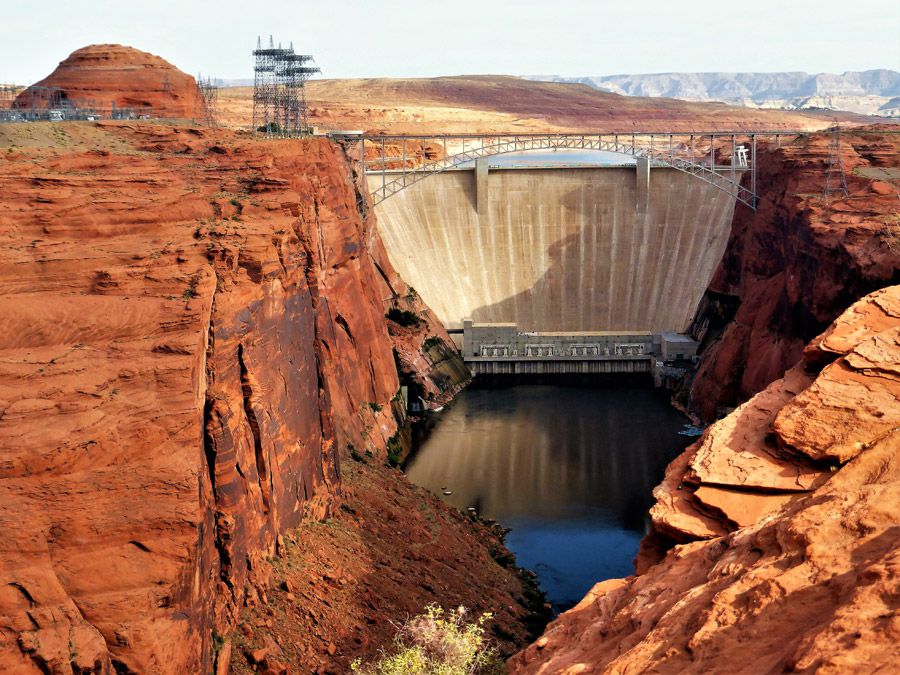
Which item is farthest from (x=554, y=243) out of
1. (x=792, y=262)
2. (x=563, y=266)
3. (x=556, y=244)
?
(x=792, y=262)

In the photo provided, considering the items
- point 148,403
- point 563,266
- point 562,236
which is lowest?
point 563,266

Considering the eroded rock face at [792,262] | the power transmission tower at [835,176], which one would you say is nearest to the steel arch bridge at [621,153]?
the eroded rock face at [792,262]

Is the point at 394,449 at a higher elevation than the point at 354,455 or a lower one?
lower

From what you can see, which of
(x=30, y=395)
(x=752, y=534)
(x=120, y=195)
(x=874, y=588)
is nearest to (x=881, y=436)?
(x=752, y=534)

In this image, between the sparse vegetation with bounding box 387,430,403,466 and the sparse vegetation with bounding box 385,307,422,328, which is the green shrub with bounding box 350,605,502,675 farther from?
the sparse vegetation with bounding box 385,307,422,328

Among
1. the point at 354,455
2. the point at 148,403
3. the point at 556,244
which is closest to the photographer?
the point at 148,403

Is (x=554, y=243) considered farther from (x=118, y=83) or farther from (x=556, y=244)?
(x=118, y=83)
